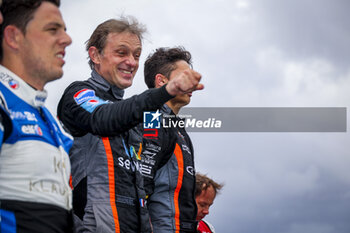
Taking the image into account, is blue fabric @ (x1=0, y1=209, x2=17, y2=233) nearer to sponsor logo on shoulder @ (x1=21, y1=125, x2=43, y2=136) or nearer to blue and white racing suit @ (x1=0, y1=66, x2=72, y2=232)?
blue and white racing suit @ (x1=0, y1=66, x2=72, y2=232)

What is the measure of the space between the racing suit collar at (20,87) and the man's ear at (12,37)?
0.52 feet

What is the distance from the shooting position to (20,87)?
9.16 ft

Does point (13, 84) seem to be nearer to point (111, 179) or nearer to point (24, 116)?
point (24, 116)

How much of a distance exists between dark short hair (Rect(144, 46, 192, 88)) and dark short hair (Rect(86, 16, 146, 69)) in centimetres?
131

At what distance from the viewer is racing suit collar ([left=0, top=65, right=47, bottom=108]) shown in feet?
9.05

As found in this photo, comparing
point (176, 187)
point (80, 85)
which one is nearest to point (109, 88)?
point (80, 85)

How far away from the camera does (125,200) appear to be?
371 cm

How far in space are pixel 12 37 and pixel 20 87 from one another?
32 cm

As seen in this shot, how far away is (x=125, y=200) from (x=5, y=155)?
1318 mm

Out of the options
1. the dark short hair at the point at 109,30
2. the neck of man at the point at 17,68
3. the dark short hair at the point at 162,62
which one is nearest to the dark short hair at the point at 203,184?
the dark short hair at the point at 162,62

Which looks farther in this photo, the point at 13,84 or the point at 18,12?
the point at 18,12

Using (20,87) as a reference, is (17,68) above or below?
above

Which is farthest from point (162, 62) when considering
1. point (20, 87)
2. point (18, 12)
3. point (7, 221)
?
point (7, 221)

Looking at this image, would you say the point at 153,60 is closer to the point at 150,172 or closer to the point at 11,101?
the point at 150,172
